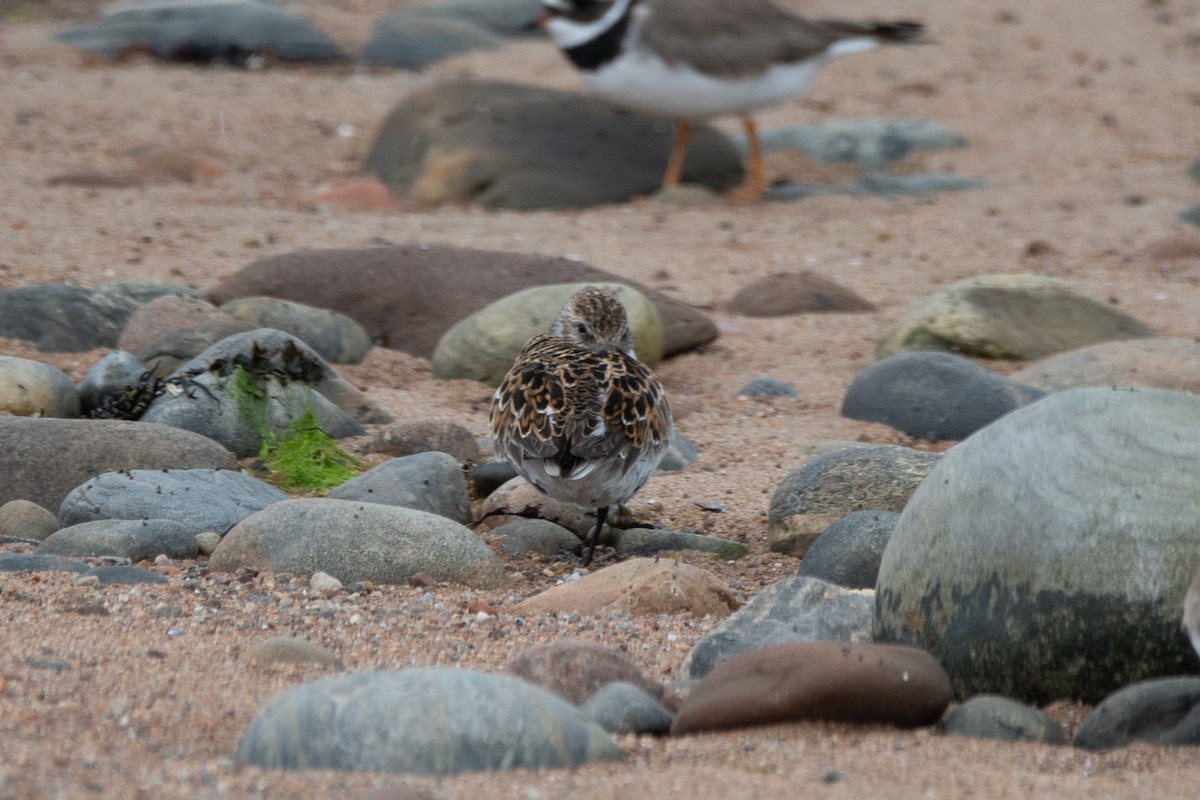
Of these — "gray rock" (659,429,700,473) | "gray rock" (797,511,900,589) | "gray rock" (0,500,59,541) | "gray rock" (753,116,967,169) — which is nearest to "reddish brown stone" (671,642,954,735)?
"gray rock" (797,511,900,589)

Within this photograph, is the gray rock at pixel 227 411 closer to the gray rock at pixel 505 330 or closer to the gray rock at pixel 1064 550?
the gray rock at pixel 505 330

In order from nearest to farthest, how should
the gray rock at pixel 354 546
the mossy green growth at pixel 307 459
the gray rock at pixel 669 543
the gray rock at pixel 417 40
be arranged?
1. the gray rock at pixel 354 546
2. the gray rock at pixel 669 543
3. the mossy green growth at pixel 307 459
4. the gray rock at pixel 417 40

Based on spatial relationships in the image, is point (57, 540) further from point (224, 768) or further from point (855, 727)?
point (855, 727)

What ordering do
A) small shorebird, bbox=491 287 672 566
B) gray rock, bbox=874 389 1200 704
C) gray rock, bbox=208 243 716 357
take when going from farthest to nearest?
gray rock, bbox=208 243 716 357 → small shorebird, bbox=491 287 672 566 → gray rock, bbox=874 389 1200 704

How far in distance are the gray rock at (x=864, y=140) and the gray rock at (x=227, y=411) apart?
754 centimetres

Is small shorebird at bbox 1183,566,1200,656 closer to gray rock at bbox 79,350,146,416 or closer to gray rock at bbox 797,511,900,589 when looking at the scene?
gray rock at bbox 797,511,900,589

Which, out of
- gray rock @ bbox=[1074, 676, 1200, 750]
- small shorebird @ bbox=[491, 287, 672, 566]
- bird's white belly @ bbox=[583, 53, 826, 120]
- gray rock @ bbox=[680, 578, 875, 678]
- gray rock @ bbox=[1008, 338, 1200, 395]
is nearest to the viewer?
gray rock @ bbox=[1074, 676, 1200, 750]

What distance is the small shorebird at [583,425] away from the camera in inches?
191

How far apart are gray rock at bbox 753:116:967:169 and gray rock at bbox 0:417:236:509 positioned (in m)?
8.13

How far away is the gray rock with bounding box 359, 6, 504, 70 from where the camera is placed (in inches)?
606

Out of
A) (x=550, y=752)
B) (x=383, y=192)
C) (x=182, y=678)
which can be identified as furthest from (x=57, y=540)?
(x=383, y=192)

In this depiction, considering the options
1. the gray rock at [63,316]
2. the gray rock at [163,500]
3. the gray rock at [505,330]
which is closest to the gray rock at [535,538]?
the gray rock at [163,500]

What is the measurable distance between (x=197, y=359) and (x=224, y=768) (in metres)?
3.52

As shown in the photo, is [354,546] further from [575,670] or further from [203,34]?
[203,34]
